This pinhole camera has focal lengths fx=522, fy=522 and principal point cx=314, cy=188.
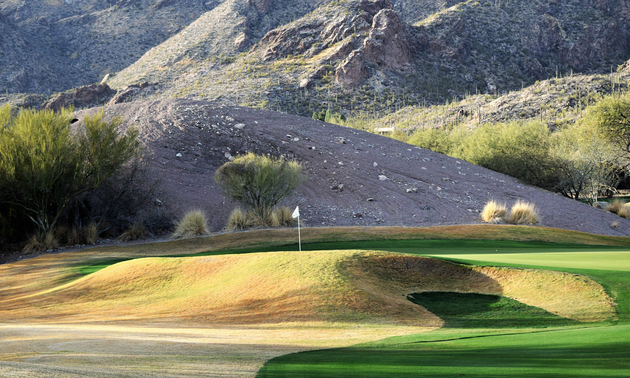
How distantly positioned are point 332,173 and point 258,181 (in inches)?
336

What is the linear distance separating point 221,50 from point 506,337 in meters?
77.7

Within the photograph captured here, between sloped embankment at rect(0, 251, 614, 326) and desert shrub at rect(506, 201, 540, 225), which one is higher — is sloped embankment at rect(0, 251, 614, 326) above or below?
above

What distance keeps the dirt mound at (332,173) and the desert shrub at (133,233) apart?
2.46 metres

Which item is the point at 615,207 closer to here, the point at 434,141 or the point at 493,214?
the point at 493,214

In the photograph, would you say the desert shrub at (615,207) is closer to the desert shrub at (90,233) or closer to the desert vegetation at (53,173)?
the desert vegetation at (53,173)

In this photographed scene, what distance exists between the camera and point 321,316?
375 inches

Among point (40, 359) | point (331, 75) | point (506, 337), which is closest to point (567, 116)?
point (331, 75)

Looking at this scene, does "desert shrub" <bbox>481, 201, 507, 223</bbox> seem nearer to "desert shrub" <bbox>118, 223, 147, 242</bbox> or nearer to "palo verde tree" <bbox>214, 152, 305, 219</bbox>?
"palo verde tree" <bbox>214, 152, 305, 219</bbox>

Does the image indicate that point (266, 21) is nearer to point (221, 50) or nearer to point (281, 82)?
point (221, 50)

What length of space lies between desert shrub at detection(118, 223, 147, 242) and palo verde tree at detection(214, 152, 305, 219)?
14.7 feet

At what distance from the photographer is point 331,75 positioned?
7138cm

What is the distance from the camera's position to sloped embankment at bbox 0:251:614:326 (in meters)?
9.65

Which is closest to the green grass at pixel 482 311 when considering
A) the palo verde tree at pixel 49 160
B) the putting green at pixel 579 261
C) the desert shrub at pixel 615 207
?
the putting green at pixel 579 261

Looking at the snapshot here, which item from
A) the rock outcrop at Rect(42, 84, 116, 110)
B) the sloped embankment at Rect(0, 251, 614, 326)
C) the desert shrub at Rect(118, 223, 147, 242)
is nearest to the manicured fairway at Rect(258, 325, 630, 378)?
the sloped embankment at Rect(0, 251, 614, 326)
